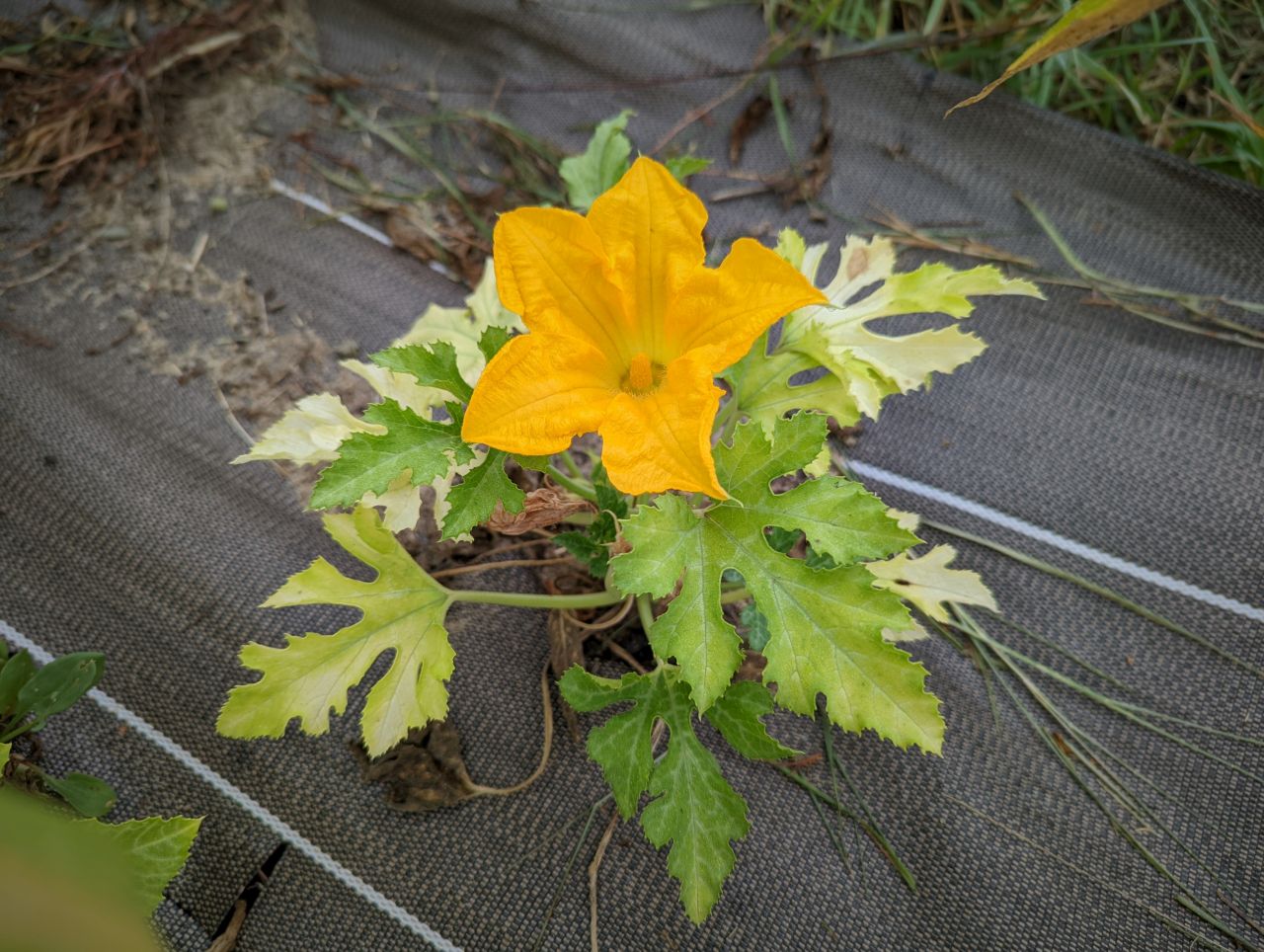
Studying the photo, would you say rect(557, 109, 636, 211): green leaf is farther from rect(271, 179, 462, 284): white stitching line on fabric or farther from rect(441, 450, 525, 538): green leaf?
rect(271, 179, 462, 284): white stitching line on fabric

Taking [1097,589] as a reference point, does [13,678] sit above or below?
below

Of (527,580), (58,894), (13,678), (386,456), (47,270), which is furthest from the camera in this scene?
(47,270)

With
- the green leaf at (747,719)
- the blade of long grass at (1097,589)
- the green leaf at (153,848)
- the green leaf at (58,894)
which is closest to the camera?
the green leaf at (58,894)

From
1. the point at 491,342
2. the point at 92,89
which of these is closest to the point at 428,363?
the point at 491,342

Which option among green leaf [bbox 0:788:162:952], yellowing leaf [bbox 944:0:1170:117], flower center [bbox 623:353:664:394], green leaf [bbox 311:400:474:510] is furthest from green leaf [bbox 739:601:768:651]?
green leaf [bbox 0:788:162:952]

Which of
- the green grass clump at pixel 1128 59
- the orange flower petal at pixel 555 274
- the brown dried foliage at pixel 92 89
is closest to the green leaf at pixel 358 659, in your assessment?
the orange flower petal at pixel 555 274

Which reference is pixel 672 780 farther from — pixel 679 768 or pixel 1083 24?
pixel 1083 24

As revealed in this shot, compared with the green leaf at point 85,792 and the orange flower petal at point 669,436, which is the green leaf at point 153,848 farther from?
the orange flower petal at point 669,436
